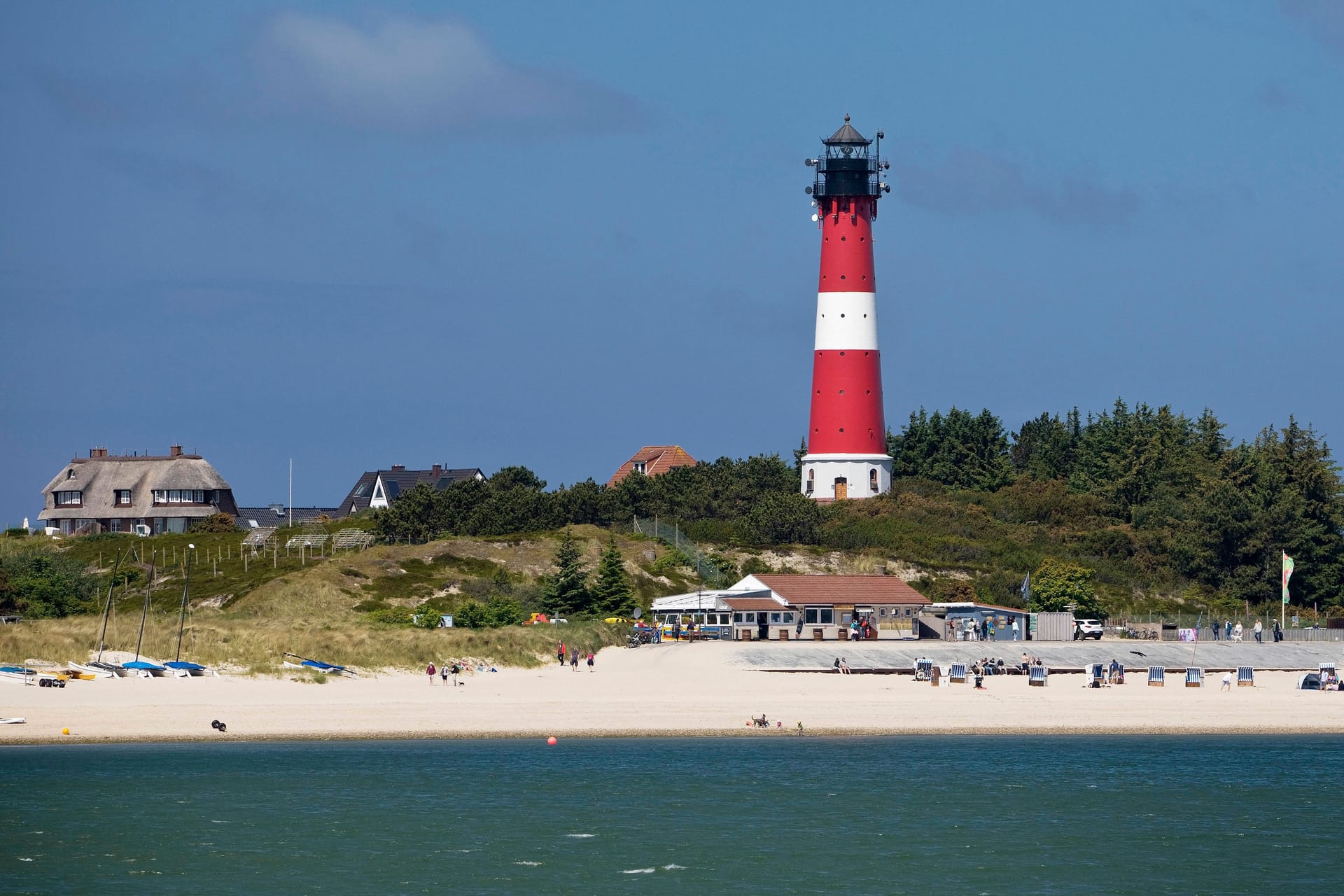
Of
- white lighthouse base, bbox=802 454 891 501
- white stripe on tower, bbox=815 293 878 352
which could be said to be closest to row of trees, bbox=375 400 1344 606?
white lighthouse base, bbox=802 454 891 501

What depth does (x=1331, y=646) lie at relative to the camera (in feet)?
201

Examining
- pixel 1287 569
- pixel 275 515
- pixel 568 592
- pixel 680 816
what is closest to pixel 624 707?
pixel 680 816

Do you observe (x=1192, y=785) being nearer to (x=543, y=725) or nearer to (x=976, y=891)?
(x=976, y=891)

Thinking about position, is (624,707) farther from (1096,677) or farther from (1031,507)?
(1031,507)

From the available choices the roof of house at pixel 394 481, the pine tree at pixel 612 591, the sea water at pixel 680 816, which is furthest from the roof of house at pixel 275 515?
the sea water at pixel 680 816

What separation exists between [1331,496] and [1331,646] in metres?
18.1

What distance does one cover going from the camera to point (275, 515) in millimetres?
119562

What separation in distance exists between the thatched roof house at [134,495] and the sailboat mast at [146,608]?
23.1 m

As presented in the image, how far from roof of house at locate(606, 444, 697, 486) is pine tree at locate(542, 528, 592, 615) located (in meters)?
52.3

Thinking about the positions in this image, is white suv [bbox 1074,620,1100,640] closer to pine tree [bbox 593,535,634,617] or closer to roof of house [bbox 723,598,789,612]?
roof of house [bbox 723,598,789,612]

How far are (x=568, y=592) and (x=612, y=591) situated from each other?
2010mm

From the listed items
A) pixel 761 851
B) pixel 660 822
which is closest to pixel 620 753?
pixel 660 822

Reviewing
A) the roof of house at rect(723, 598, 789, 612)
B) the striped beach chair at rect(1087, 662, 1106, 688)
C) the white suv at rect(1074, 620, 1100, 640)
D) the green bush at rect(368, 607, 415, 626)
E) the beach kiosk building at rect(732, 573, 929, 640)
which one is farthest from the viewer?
the white suv at rect(1074, 620, 1100, 640)

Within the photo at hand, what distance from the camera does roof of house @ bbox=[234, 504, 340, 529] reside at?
11319 centimetres
